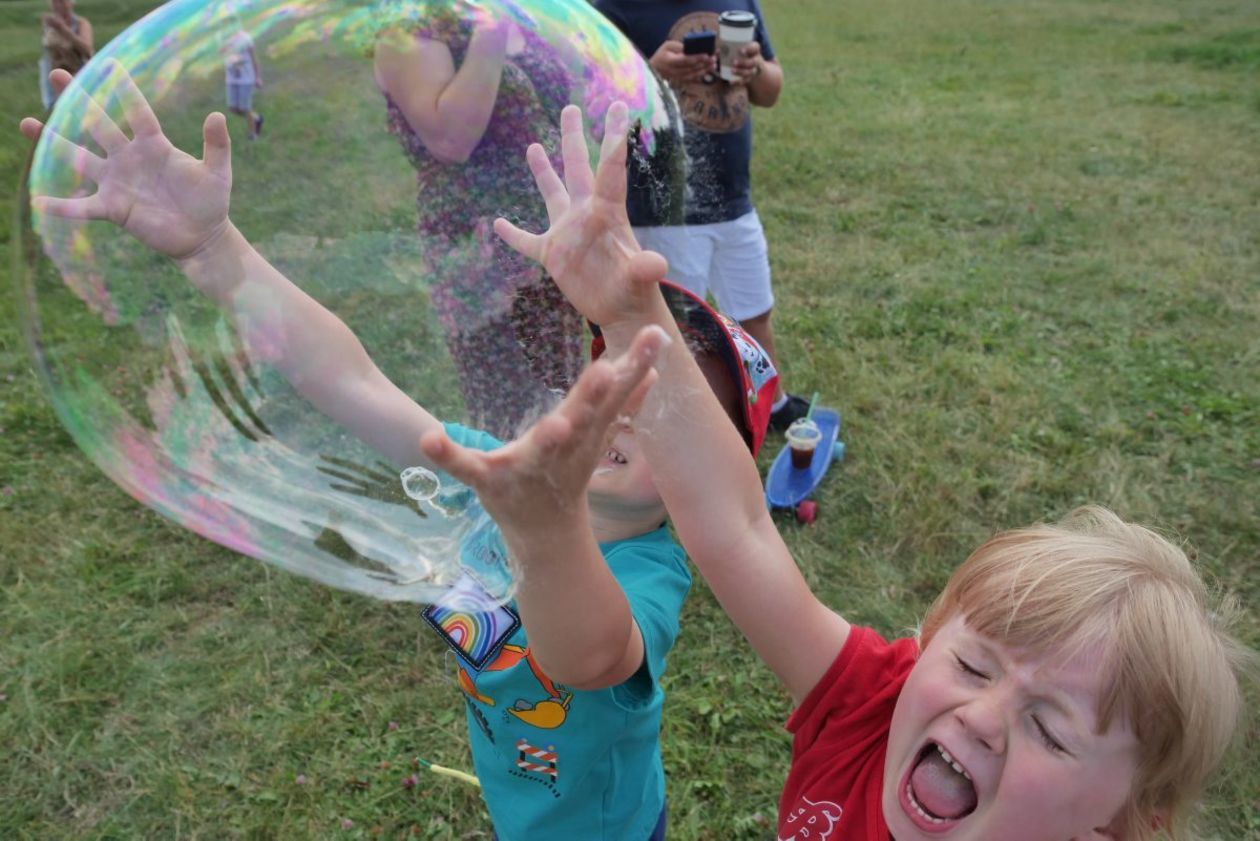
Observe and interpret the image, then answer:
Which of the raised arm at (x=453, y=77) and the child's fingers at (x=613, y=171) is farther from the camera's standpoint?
the raised arm at (x=453, y=77)

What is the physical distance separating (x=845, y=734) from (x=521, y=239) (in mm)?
953

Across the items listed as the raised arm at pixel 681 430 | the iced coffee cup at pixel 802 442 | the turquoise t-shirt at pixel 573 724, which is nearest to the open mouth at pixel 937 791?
the raised arm at pixel 681 430

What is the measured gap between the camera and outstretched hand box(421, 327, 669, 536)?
34.3 inches

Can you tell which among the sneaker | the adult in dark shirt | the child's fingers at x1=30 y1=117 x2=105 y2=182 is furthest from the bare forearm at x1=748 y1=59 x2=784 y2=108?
the child's fingers at x1=30 y1=117 x2=105 y2=182

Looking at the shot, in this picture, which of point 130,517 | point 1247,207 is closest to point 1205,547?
point 130,517

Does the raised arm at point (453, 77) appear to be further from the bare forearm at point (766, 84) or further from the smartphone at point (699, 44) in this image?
the bare forearm at point (766, 84)

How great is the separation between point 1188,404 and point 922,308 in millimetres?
1379

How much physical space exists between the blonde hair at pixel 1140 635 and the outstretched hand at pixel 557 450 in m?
0.79

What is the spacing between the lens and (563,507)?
0.95 m

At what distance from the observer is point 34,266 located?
4.54 ft

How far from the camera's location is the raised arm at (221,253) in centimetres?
130

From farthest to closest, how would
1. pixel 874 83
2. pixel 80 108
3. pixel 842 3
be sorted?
pixel 842 3 → pixel 874 83 → pixel 80 108

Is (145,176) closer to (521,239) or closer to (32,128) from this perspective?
(32,128)

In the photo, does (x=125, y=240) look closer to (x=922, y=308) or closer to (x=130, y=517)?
(x=130, y=517)
